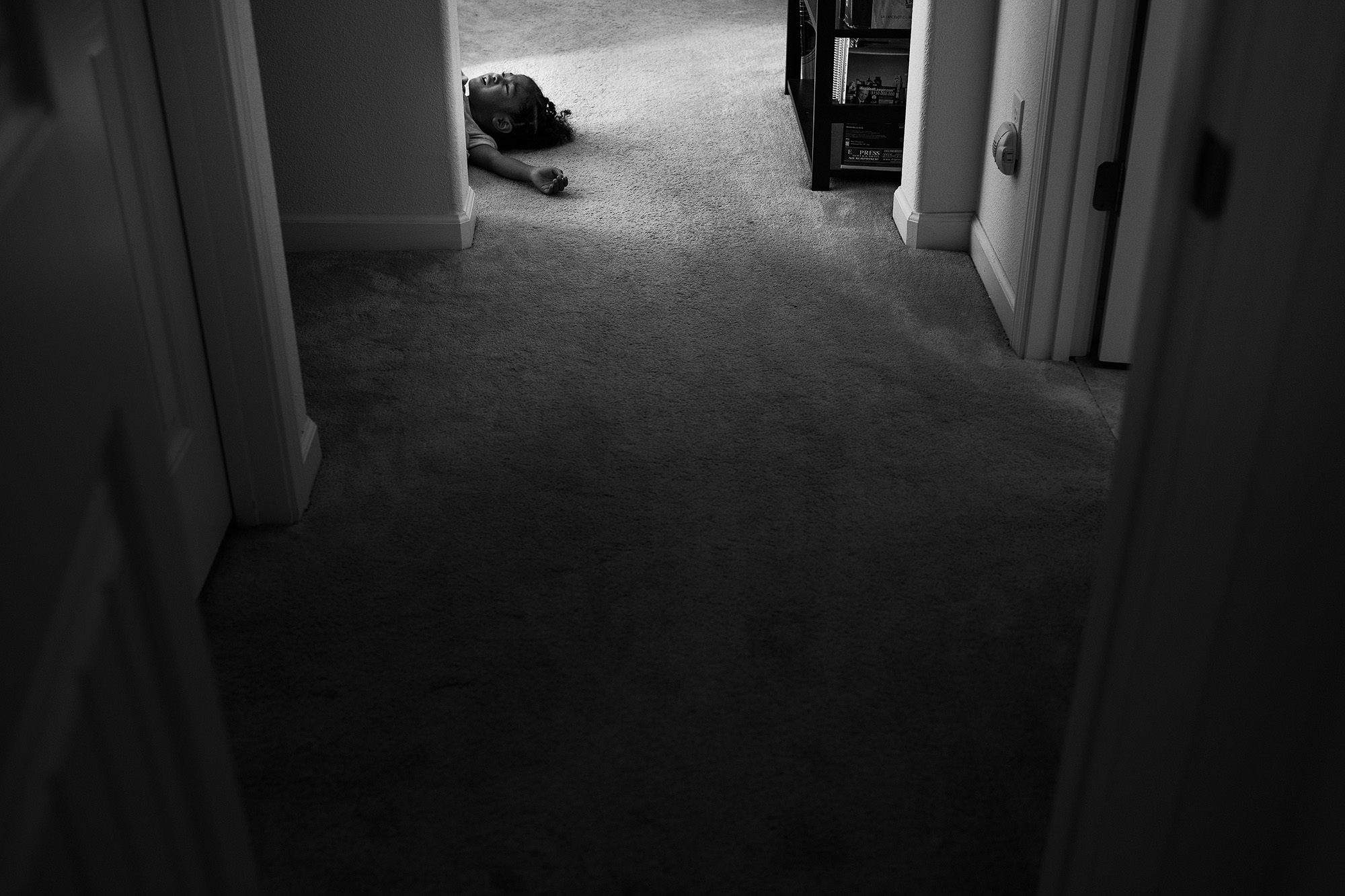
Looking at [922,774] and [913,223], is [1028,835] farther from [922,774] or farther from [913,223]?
[913,223]

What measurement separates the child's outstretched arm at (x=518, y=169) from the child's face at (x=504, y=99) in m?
0.10

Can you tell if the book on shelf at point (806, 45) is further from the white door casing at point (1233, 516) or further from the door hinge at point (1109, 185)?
the white door casing at point (1233, 516)

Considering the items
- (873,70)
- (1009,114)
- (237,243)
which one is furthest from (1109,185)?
(237,243)

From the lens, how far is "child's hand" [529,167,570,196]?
358 centimetres

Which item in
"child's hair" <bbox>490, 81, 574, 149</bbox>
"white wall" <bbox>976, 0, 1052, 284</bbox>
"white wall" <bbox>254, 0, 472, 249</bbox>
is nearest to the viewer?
"white wall" <bbox>976, 0, 1052, 284</bbox>

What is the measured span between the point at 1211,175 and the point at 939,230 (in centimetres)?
240

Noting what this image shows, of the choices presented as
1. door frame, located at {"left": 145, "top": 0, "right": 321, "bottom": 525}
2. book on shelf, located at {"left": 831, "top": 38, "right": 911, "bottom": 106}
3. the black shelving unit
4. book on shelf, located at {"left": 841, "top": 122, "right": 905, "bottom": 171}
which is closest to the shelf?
the black shelving unit

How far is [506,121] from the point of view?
3.88 m

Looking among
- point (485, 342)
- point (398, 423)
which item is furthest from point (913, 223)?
point (398, 423)

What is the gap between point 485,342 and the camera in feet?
9.12

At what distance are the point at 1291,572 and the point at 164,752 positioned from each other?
79cm

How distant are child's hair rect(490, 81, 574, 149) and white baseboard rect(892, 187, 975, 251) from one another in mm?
1237

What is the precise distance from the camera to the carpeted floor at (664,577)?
61.0 inches

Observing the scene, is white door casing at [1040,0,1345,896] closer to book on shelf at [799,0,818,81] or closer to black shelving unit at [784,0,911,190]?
black shelving unit at [784,0,911,190]
